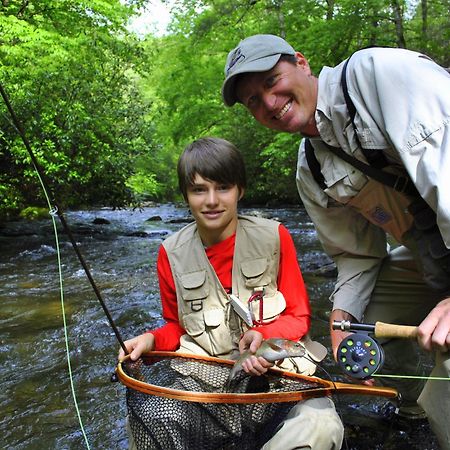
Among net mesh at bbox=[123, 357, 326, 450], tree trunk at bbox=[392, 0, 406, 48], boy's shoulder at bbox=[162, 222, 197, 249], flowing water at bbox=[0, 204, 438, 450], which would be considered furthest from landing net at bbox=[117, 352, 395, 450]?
tree trunk at bbox=[392, 0, 406, 48]

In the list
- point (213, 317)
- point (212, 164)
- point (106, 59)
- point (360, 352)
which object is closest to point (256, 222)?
point (212, 164)

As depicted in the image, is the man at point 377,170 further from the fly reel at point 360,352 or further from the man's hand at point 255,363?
the man's hand at point 255,363

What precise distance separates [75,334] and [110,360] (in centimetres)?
86

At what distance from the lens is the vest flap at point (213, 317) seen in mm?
2260

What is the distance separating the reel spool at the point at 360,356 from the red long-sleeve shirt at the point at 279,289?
36cm

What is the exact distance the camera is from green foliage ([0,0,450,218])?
927cm

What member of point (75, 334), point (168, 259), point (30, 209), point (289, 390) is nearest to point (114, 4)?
point (30, 209)

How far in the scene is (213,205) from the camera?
2.32 m

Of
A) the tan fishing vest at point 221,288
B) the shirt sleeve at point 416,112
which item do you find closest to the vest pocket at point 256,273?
the tan fishing vest at point 221,288

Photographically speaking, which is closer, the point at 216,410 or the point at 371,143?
the point at 216,410

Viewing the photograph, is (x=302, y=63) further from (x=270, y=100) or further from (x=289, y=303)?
(x=289, y=303)

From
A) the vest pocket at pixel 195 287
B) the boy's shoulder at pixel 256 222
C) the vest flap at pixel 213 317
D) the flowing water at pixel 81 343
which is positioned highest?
the boy's shoulder at pixel 256 222

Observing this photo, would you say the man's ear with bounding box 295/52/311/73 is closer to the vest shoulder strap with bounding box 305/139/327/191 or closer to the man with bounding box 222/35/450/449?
the man with bounding box 222/35/450/449

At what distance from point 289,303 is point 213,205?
0.60 metres
